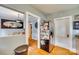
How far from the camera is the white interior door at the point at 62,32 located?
1.68 metres

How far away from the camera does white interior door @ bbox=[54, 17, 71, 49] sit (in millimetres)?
1682

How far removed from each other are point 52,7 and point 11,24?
0.73 meters

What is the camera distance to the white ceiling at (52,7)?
1639 mm

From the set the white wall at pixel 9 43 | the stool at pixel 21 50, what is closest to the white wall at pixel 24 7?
the white wall at pixel 9 43

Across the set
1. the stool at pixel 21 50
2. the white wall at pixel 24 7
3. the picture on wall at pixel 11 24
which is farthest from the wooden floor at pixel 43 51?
the white wall at pixel 24 7

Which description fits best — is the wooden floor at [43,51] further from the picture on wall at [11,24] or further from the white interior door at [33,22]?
the picture on wall at [11,24]

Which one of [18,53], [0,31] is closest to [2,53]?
[18,53]

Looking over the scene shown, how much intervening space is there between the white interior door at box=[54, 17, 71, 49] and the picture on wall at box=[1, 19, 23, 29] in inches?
23.8

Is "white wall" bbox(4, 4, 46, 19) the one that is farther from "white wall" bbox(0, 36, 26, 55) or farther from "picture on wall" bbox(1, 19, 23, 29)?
"white wall" bbox(0, 36, 26, 55)

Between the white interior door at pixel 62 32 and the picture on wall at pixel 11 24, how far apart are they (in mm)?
603

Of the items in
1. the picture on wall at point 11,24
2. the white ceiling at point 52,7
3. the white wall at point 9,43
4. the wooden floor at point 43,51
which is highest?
the white ceiling at point 52,7

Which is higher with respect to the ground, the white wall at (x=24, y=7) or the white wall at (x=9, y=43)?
the white wall at (x=24, y=7)

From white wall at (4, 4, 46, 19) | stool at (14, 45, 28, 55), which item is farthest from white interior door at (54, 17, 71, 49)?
stool at (14, 45, 28, 55)

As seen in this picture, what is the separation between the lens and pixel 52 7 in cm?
166
